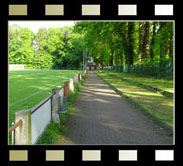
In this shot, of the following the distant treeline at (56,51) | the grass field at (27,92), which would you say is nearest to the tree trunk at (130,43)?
the grass field at (27,92)

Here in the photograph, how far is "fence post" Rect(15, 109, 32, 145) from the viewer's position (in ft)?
13.1

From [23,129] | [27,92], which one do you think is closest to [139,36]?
[27,92]

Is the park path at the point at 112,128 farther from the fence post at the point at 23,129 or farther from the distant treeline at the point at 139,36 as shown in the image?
the distant treeline at the point at 139,36

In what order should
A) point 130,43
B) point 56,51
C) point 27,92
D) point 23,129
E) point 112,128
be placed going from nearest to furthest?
point 23,129 → point 112,128 → point 27,92 → point 130,43 → point 56,51

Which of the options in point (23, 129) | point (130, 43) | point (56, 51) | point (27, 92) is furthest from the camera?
point (56, 51)

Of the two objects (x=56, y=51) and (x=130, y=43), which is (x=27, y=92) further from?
(x=56, y=51)

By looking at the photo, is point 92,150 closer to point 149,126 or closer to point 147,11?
point 147,11

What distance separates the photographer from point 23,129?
13.6 feet

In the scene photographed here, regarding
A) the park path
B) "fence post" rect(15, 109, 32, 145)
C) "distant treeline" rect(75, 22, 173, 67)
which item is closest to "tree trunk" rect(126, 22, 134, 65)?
"distant treeline" rect(75, 22, 173, 67)

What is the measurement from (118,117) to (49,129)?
2.90 m

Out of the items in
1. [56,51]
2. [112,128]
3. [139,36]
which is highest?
[56,51]

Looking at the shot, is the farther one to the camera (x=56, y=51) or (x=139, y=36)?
(x=56, y=51)

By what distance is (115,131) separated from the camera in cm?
654

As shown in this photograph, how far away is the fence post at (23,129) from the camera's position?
13.1 ft
